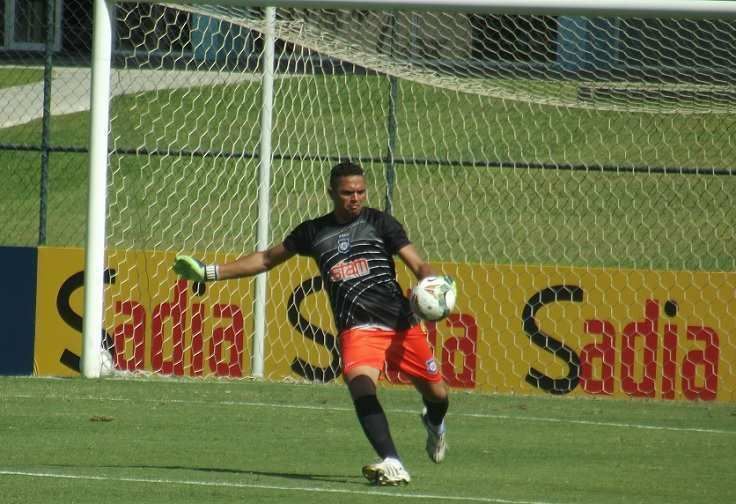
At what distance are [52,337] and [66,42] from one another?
56.4ft

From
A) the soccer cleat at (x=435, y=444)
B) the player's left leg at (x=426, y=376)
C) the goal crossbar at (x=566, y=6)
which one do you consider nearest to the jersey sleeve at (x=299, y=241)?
the player's left leg at (x=426, y=376)

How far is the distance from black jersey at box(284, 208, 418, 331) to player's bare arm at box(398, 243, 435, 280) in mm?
36

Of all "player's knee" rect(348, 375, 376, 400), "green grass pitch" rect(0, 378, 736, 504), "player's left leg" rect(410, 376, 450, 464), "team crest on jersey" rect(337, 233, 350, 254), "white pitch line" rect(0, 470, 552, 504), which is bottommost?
"white pitch line" rect(0, 470, 552, 504)

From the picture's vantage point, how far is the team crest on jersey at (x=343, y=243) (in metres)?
8.20

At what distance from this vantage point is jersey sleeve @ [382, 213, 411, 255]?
825cm

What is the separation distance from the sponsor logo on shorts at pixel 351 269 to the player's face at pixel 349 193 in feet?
0.90

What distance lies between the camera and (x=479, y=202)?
67.6ft

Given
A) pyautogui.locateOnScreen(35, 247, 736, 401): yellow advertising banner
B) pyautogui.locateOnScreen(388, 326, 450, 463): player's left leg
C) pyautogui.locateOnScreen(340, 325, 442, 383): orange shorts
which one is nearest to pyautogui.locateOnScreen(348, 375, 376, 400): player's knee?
pyautogui.locateOnScreen(340, 325, 442, 383): orange shorts

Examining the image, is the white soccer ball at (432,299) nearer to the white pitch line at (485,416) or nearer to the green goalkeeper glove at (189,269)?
the green goalkeeper glove at (189,269)

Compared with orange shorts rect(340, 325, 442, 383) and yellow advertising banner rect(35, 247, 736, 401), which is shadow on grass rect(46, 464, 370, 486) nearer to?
orange shorts rect(340, 325, 442, 383)

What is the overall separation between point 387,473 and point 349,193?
5.08ft

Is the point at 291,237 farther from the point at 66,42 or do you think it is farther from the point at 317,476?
the point at 66,42

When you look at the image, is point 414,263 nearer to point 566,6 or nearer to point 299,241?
point 299,241

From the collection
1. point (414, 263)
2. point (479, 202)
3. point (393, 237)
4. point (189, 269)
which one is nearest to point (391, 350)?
point (414, 263)
